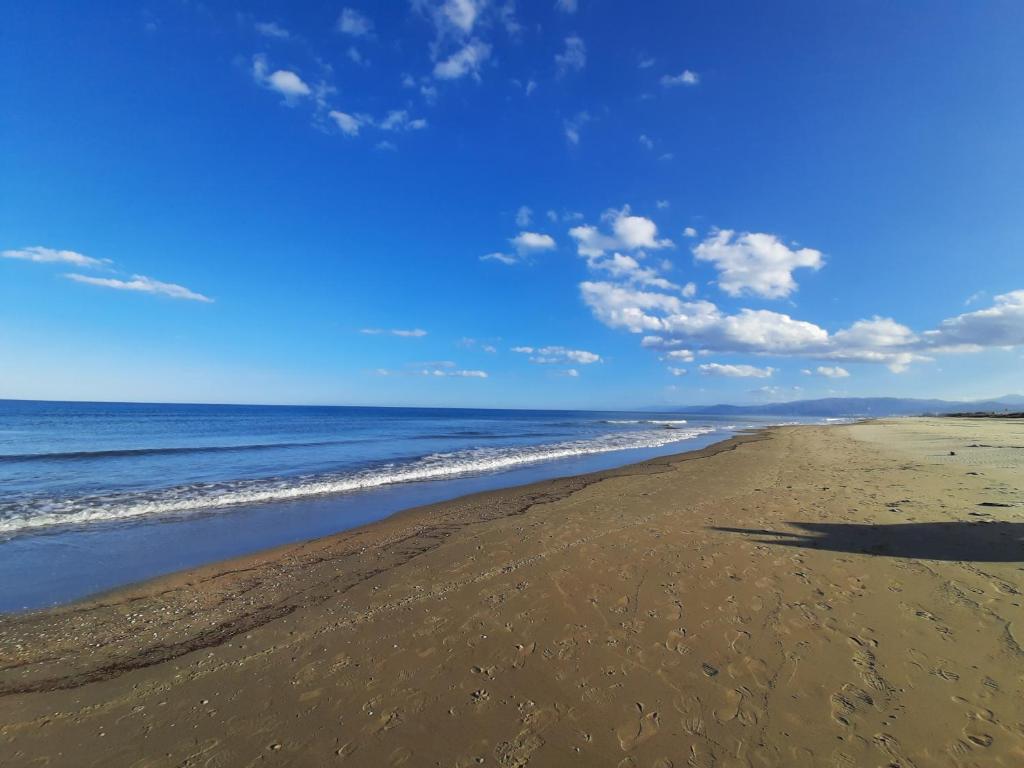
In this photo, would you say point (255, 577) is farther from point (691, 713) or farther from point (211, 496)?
point (211, 496)

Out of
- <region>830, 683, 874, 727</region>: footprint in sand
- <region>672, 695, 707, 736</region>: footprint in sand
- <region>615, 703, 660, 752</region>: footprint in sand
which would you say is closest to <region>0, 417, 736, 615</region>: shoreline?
<region>615, 703, 660, 752</region>: footprint in sand

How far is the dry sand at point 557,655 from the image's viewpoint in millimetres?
3414

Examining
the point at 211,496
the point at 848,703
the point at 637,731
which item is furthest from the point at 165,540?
the point at 848,703

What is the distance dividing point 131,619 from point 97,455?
23.8m

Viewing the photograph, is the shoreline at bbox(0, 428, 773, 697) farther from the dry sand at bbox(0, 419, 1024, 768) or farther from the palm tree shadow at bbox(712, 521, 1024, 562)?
the palm tree shadow at bbox(712, 521, 1024, 562)

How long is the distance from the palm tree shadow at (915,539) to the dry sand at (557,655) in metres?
0.06

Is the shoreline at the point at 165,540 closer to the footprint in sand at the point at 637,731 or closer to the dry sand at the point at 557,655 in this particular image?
the dry sand at the point at 557,655

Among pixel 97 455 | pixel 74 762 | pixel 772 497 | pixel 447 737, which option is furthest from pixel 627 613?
pixel 97 455

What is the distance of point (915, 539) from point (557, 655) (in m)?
7.37

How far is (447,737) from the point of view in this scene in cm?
350

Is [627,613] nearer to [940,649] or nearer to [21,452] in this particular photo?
[940,649]

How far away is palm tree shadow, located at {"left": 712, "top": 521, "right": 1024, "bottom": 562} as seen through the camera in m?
7.02

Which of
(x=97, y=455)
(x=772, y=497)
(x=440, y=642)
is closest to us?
(x=440, y=642)

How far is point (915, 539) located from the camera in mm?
7758
